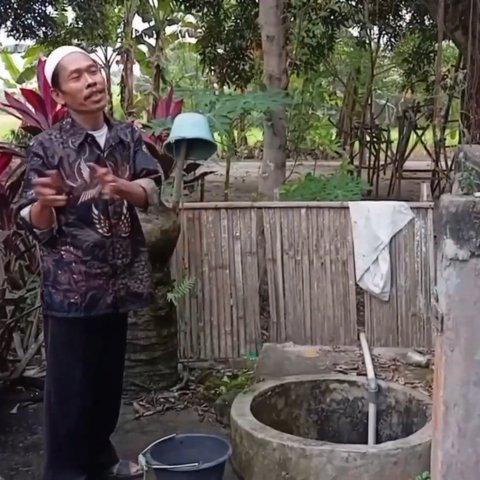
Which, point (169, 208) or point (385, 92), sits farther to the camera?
point (385, 92)

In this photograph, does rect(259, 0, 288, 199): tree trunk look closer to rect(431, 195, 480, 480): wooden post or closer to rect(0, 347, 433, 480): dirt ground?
rect(0, 347, 433, 480): dirt ground

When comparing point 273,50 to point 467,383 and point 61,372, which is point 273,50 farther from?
point 467,383

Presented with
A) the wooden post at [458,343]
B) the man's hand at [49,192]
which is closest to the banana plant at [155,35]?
the man's hand at [49,192]

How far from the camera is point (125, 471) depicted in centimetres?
329

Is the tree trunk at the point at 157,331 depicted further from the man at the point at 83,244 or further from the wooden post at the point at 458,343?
the wooden post at the point at 458,343

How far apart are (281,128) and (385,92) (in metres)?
7.63

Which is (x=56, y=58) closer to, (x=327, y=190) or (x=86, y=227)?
(x=86, y=227)

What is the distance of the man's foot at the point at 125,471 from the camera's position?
327cm

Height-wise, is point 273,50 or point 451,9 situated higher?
point 451,9

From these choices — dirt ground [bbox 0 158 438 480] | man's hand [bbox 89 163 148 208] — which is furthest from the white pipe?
man's hand [bbox 89 163 148 208]

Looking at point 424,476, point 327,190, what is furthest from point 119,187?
Answer: point 327,190

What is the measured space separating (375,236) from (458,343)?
228cm

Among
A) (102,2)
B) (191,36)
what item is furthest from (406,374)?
(191,36)

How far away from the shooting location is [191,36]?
10.5 meters
